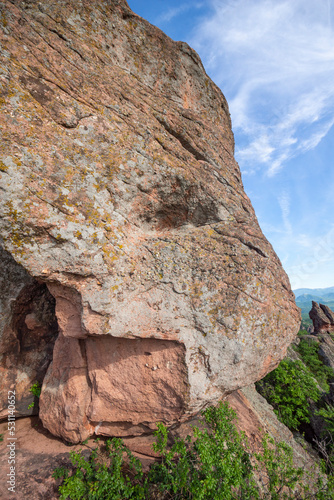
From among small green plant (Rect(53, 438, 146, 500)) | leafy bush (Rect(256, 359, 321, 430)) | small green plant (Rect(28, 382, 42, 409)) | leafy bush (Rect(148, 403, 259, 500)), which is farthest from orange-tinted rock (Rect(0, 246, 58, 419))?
leafy bush (Rect(256, 359, 321, 430))

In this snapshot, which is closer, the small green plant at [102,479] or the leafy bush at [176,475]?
the leafy bush at [176,475]

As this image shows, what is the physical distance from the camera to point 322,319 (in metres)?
30.3

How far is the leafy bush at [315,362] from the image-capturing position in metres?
14.0

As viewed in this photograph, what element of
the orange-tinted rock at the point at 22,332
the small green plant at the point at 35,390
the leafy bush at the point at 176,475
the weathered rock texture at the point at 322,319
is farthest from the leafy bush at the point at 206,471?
the weathered rock texture at the point at 322,319

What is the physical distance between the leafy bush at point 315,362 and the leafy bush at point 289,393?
83.5 inches

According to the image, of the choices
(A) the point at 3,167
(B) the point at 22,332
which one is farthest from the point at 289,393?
(A) the point at 3,167

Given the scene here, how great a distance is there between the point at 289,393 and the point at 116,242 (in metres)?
12.0

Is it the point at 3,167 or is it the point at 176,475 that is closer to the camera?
the point at 3,167

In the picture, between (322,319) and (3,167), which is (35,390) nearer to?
(3,167)

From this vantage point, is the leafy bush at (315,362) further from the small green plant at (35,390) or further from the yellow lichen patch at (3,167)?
the yellow lichen patch at (3,167)

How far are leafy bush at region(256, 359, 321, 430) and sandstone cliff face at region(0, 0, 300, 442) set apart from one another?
7.34 metres

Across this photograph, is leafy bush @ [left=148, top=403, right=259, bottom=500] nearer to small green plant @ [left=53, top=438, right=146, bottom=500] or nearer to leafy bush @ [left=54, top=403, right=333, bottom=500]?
leafy bush @ [left=54, top=403, right=333, bottom=500]

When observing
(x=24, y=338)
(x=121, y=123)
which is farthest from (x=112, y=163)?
(x=24, y=338)

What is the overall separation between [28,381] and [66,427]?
1.89 m
